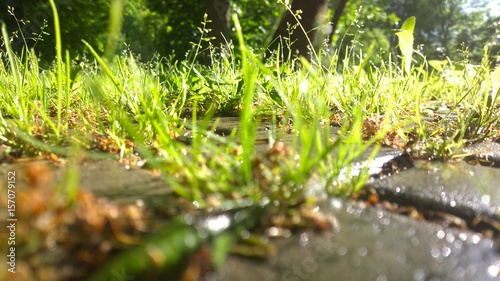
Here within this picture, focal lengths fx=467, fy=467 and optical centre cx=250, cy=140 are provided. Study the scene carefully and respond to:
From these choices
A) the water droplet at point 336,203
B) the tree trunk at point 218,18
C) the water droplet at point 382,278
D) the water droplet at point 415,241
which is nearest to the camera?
the water droplet at point 382,278

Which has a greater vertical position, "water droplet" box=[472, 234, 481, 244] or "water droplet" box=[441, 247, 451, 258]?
"water droplet" box=[441, 247, 451, 258]

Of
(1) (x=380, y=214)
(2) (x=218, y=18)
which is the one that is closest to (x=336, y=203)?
(1) (x=380, y=214)

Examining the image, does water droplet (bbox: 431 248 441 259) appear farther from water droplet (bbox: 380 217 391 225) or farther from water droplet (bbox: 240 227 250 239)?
water droplet (bbox: 240 227 250 239)

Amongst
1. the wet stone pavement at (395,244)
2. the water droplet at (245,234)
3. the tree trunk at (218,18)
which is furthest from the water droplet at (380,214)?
the tree trunk at (218,18)

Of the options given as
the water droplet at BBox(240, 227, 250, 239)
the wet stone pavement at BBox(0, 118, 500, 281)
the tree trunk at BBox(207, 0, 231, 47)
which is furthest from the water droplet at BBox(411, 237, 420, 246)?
the tree trunk at BBox(207, 0, 231, 47)

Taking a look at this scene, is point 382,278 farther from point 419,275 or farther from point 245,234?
point 245,234

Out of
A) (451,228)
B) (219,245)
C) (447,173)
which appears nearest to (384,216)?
(451,228)

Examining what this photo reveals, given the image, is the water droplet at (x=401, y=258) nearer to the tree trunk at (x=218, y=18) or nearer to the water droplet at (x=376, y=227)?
the water droplet at (x=376, y=227)

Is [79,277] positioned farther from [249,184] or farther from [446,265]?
[446,265]
